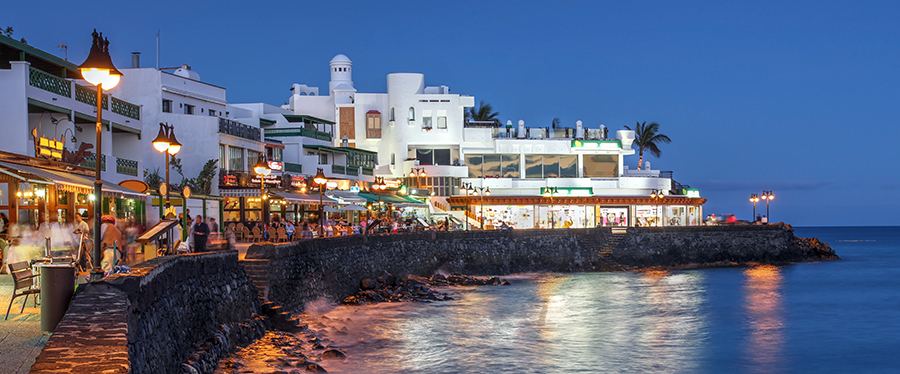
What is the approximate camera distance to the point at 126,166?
30.2 m

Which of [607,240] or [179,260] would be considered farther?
[607,240]

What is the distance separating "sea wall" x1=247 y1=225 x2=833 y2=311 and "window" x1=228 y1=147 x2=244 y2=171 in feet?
33.7

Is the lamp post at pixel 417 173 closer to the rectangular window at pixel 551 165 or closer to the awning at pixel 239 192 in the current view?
the rectangular window at pixel 551 165

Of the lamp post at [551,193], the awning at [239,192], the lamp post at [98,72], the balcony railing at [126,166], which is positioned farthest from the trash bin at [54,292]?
the lamp post at [551,193]

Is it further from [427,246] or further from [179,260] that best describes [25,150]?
[427,246]

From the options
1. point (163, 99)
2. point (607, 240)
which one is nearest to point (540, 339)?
point (163, 99)

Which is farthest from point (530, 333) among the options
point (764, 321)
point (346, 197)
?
point (346, 197)

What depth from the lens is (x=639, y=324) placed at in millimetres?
27734

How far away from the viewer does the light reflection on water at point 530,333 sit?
20.0 metres

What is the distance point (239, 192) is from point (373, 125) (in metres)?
26.7

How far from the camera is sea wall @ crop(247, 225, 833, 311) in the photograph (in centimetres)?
2491

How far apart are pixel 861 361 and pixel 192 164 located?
29.1 meters

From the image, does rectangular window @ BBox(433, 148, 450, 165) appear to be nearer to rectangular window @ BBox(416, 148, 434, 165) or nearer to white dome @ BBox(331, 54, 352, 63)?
rectangular window @ BBox(416, 148, 434, 165)

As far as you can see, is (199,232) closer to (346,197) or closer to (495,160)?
(346,197)
